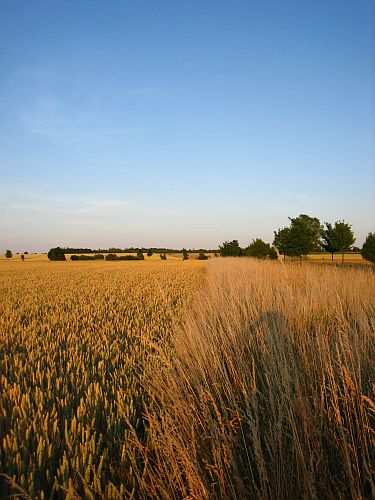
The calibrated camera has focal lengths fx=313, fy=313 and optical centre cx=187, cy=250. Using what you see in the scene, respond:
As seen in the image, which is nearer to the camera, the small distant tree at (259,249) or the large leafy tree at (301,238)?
the large leafy tree at (301,238)

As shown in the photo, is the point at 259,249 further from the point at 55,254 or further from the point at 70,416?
the point at 70,416

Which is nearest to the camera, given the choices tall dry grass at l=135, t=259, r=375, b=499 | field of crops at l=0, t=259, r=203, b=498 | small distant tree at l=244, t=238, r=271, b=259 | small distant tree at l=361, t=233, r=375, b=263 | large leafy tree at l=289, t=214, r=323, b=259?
tall dry grass at l=135, t=259, r=375, b=499

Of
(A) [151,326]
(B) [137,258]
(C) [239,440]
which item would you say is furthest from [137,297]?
(B) [137,258]

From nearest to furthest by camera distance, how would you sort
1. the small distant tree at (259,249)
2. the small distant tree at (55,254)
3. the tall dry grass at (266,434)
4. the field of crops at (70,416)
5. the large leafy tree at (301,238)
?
the tall dry grass at (266,434), the field of crops at (70,416), the large leafy tree at (301,238), the small distant tree at (259,249), the small distant tree at (55,254)

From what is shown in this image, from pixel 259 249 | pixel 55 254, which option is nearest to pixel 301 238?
pixel 259 249

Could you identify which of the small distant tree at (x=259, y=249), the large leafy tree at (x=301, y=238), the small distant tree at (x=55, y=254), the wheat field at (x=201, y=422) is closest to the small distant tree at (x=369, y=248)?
the large leafy tree at (x=301, y=238)

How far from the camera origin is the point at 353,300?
20.7 feet

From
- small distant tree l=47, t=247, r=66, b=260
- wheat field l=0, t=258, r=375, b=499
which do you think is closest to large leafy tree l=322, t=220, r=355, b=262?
wheat field l=0, t=258, r=375, b=499

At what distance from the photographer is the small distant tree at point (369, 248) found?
34094 millimetres

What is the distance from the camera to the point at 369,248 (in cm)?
3462

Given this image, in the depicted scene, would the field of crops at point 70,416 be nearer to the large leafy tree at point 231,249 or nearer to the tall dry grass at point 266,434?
the tall dry grass at point 266,434

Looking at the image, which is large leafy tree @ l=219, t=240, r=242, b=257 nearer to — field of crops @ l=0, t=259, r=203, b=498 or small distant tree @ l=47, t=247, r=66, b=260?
small distant tree @ l=47, t=247, r=66, b=260

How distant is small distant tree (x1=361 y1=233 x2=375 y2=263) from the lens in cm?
3409

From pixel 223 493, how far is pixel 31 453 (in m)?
1.29
